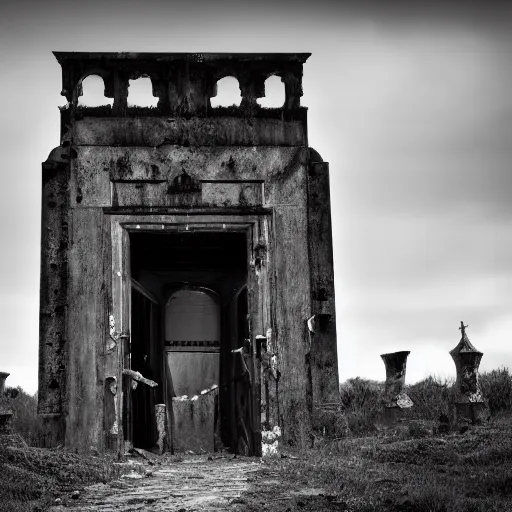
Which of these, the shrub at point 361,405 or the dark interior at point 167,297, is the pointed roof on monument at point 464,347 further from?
the dark interior at point 167,297

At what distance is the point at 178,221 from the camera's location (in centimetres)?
1092

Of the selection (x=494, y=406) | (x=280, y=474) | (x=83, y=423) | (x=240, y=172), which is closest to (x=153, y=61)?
(x=240, y=172)

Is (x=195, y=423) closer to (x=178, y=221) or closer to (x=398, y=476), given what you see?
(x=178, y=221)

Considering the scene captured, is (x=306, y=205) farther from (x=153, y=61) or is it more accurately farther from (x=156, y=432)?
(x=156, y=432)

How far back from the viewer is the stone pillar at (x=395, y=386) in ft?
43.3

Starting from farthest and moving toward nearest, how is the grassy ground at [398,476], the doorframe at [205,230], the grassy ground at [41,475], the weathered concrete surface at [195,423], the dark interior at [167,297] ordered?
1. the weathered concrete surface at [195,423]
2. the dark interior at [167,297]
3. the doorframe at [205,230]
4. the grassy ground at [41,475]
5. the grassy ground at [398,476]

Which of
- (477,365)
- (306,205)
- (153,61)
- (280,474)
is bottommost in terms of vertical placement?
(280,474)

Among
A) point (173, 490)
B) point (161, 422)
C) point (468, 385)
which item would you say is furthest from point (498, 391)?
point (173, 490)

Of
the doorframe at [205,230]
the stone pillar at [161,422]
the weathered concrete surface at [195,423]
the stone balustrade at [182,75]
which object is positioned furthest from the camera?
the weathered concrete surface at [195,423]

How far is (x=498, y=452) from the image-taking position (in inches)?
332

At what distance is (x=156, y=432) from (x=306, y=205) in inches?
221

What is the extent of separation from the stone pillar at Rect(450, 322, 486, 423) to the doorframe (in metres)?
3.95

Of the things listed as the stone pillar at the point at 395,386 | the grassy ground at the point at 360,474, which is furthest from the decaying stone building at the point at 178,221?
the stone pillar at the point at 395,386

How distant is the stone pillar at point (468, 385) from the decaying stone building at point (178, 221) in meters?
3.24
